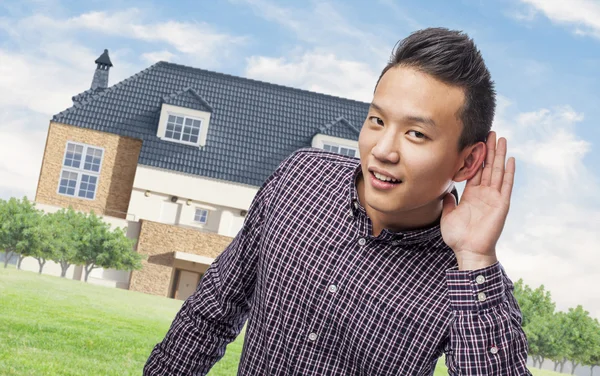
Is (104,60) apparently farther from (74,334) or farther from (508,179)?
(508,179)

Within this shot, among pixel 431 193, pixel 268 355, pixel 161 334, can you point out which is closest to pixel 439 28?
pixel 431 193

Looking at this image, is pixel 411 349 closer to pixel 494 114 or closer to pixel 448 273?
pixel 448 273

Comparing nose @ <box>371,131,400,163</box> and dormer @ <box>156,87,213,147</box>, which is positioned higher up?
dormer @ <box>156,87,213,147</box>

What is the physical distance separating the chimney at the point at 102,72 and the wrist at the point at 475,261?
27.3 meters

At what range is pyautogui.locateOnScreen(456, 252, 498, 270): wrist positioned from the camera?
184cm

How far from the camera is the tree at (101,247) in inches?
841

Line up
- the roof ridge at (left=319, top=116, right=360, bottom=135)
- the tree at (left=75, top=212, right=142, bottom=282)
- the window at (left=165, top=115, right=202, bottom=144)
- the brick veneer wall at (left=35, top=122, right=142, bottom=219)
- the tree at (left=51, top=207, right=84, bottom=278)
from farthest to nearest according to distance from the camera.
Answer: the roof ridge at (left=319, top=116, right=360, bottom=135)
the window at (left=165, top=115, right=202, bottom=144)
the brick veneer wall at (left=35, top=122, right=142, bottom=219)
the tree at (left=75, top=212, right=142, bottom=282)
the tree at (left=51, top=207, right=84, bottom=278)

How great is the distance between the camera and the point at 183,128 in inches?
960

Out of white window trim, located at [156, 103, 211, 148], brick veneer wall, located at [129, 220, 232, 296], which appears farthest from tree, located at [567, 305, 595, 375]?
white window trim, located at [156, 103, 211, 148]

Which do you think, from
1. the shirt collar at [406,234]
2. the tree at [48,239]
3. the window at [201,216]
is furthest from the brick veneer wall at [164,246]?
the shirt collar at [406,234]

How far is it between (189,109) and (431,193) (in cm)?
2302

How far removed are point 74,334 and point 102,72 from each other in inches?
820

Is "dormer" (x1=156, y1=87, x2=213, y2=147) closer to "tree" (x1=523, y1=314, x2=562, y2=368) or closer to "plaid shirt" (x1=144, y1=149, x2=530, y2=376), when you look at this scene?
"tree" (x1=523, y1=314, x2=562, y2=368)

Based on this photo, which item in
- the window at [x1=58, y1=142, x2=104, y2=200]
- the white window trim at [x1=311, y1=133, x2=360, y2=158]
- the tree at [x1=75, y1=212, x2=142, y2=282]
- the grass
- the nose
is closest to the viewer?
the nose
